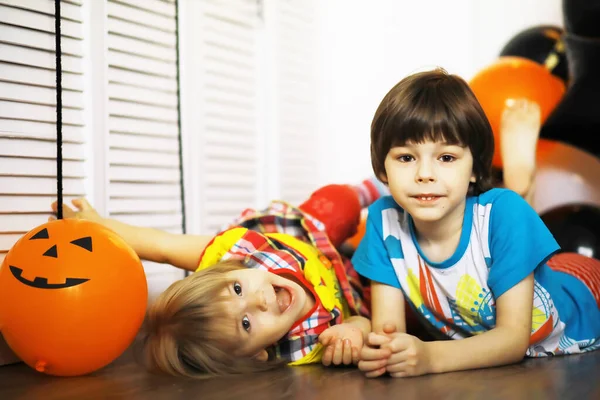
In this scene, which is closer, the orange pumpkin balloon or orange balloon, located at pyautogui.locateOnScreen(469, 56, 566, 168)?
the orange pumpkin balloon

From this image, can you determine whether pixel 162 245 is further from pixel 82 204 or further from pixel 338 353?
pixel 338 353

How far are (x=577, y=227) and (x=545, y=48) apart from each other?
0.71 m

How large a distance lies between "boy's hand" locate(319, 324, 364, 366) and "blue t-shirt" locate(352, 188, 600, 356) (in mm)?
116

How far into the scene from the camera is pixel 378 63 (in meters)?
2.55

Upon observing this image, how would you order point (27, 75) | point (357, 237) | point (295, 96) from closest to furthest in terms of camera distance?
point (27, 75), point (357, 237), point (295, 96)

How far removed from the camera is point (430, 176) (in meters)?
1.03

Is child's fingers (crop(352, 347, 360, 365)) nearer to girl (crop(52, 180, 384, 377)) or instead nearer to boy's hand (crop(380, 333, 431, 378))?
girl (crop(52, 180, 384, 377))

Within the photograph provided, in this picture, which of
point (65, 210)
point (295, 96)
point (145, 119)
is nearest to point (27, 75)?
point (65, 210)

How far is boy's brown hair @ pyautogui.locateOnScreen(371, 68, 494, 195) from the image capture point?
1028 mm

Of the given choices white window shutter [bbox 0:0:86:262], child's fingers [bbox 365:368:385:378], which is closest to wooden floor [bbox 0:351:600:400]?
child's fingers [bbox 365:368:385:378]

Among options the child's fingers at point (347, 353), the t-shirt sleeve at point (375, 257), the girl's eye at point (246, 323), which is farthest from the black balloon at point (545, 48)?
the girl's eye at point (246, 323)

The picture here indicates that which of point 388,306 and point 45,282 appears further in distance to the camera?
point 388,306

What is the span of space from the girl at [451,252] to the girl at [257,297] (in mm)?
114

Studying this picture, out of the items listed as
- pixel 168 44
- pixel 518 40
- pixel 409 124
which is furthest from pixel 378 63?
pixel 409 124
